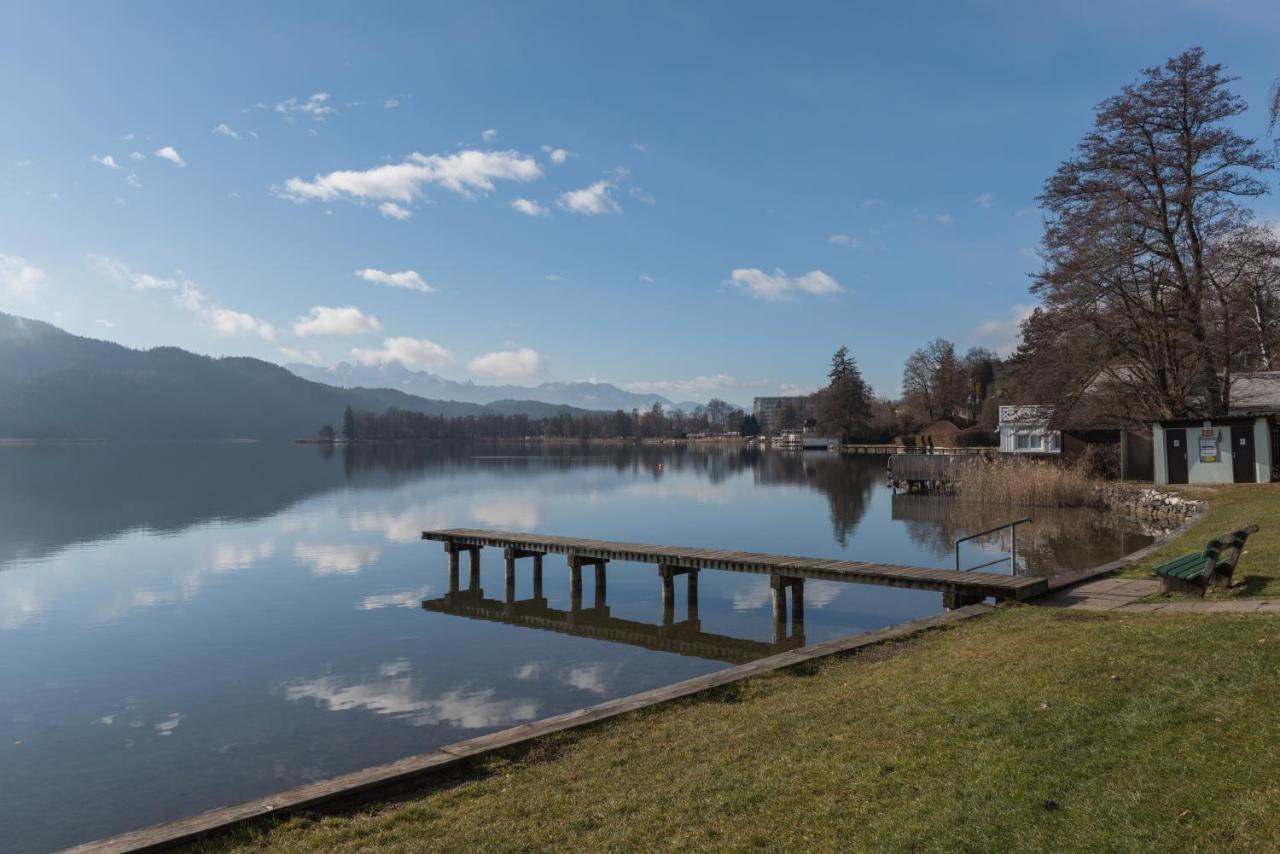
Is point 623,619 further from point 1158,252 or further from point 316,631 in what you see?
point 1158,252

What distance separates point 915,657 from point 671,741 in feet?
14.3

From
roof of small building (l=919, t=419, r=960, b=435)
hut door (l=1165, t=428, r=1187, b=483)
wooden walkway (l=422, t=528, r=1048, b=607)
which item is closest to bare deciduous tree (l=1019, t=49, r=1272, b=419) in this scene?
hut door (l=1165, t=428, r=1187, b=483)

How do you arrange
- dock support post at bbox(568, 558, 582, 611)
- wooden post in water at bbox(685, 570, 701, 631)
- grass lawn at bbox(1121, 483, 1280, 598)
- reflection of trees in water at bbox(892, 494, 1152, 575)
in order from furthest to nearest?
reflection of trees in water at bbox(892, 494, 1152, 575) → dock support post at bbox(568, 558, 582, 611) → wooden post in water at bbox(685, 570, 701, 631) → grass lawn at bbox(1121, 483, 1280, 598)

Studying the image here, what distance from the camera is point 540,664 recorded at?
15.5 metres

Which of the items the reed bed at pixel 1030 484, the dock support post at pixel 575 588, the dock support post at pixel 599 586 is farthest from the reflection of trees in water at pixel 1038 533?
the dock support post at pixel 575 588

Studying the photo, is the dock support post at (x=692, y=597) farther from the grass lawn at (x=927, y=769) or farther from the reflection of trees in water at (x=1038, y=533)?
the grass lawn at (x=927, y=769)

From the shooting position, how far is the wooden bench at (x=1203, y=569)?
41.1ft

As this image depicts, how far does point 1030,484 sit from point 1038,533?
9400 millimetres

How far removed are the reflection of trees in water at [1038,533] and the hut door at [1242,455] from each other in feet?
14.9

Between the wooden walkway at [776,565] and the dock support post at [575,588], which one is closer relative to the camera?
the wooden walkway at [776,565]

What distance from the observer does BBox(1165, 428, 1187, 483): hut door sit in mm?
34750

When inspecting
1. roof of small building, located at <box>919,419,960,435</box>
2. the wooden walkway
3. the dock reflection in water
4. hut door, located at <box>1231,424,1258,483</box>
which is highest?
roof of small building, located at <box>919,419,960,435</box>

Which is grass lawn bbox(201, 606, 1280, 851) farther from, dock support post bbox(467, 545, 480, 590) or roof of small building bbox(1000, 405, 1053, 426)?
roof of small building bbox(1000, 405, 1053, 426)

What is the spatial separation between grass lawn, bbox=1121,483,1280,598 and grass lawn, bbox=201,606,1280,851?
12.5 feet
